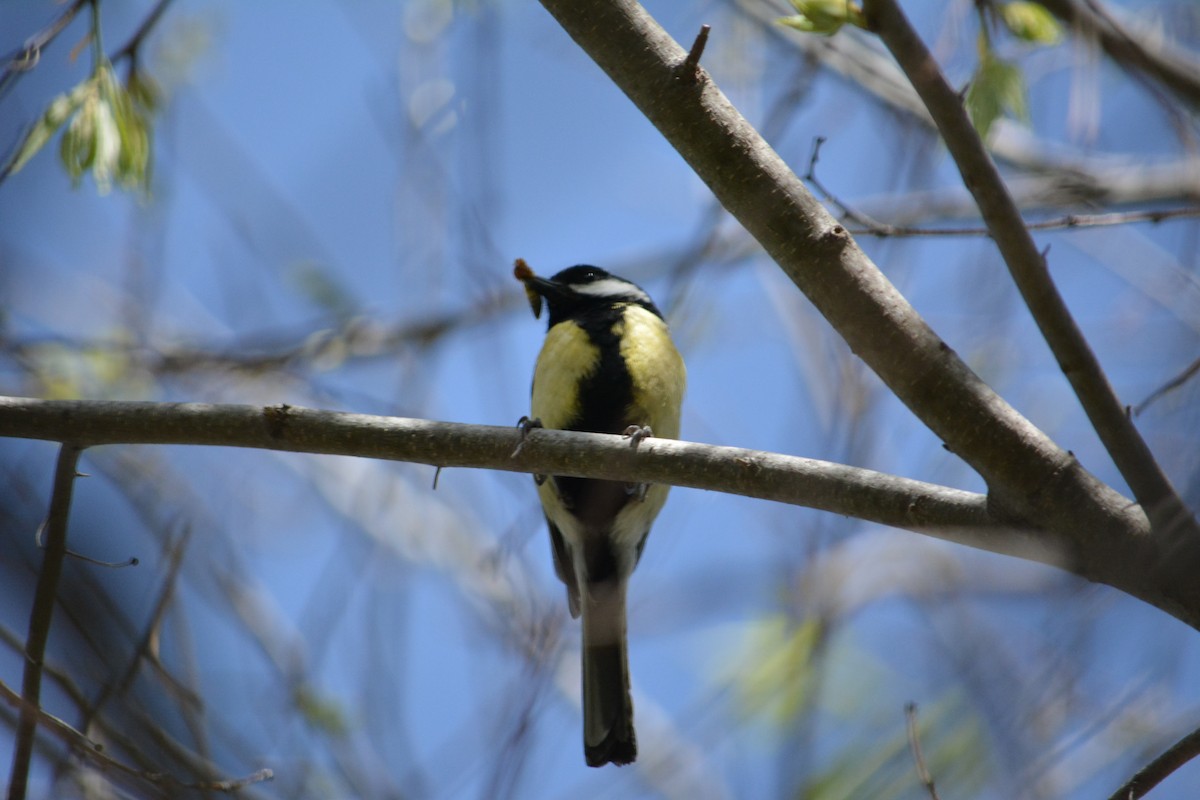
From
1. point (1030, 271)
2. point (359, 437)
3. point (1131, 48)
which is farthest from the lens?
point (1131, 48)

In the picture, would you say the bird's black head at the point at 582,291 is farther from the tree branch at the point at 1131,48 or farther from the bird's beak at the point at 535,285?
the tree branch at the point at 1131,48

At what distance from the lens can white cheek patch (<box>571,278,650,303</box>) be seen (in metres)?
4.01

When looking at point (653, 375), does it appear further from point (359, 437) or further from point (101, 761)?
point (101, 761)

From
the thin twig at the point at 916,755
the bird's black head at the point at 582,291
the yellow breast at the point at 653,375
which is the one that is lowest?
the thin twig at the point at 916,755

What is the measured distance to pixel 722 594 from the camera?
4848mm

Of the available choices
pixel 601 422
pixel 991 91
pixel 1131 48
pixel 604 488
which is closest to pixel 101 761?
pixel 601 422

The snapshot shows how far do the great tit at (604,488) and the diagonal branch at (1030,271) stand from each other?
4.96ft

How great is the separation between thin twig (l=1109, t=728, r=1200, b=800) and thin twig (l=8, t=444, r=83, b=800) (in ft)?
5.79

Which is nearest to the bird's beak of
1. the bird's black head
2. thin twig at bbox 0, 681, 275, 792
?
the bird's black head

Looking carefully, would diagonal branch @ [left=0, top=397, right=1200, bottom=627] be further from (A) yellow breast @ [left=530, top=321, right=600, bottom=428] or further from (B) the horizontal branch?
(A) yellow breast @ [left=530, top=321, right=600, bottom=428]

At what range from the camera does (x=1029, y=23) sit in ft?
8.96

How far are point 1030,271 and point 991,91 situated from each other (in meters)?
0.75

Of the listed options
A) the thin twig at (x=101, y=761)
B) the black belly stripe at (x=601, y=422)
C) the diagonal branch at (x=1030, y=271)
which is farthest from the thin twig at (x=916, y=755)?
the black belly stripe at (x=601, y=422)

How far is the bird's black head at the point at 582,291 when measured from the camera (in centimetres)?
395
